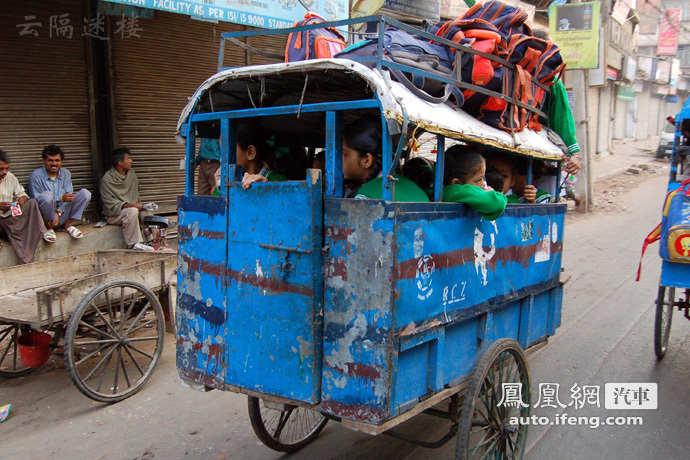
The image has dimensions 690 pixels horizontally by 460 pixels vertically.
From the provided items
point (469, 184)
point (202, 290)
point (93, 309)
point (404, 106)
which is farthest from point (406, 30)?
point (93, 309)

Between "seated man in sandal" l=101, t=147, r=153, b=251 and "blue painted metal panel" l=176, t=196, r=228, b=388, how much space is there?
422 cm

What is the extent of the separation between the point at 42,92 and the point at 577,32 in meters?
10.2

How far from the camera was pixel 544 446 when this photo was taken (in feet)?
11.1

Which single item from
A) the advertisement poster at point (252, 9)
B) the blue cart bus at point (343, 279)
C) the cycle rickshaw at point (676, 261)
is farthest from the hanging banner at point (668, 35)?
the blue cart bus at point (343, 279)

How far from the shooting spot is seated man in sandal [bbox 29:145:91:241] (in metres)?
6.16

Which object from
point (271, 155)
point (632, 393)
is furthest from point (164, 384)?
point (632, 393)

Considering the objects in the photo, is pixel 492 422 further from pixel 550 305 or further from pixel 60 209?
pixel 60 209

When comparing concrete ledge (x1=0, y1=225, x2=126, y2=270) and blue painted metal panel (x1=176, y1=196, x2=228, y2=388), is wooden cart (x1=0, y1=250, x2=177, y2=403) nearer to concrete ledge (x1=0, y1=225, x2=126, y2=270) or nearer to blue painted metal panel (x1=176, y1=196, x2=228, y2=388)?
concrete ledge (x1=0, y1=225, x2=126, y2=270)

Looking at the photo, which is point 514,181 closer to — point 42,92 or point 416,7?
point 42,92

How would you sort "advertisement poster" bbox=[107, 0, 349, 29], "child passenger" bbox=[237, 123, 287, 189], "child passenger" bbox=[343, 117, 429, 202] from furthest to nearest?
"advertisement poster" bbox=[107, 0, 349, 29] < "child passenger" bbox=[237, 123, 287, 189] < "child passenger" bbox=[343, 117, 429, 202]

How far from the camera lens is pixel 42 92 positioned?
645 cm

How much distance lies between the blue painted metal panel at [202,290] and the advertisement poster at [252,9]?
3.86 meters

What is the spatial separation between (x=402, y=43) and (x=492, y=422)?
1920mm

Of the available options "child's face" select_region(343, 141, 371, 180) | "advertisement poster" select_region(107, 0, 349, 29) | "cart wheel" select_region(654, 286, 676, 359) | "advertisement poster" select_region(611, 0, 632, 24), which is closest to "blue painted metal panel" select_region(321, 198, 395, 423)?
"child's face" select_region(343, 141, 371, 180)
